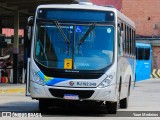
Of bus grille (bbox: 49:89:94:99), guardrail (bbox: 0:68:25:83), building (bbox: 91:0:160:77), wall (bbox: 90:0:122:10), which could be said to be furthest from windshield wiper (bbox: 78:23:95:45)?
building (bbox: 91:0:160:77)

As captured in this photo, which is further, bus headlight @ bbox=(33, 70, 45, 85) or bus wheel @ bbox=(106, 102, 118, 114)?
bus wheel @ bbox=(106, 102, 118, 114)

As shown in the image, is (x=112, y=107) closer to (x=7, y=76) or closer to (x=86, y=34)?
(x=86, y=34)

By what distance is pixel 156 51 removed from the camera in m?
66.6

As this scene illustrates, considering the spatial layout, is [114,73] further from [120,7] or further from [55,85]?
[120,7]

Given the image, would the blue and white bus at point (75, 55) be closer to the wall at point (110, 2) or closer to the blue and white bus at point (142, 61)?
the blue and white bus at point (142, 61)

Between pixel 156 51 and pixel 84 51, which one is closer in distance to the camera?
pixel 84 51

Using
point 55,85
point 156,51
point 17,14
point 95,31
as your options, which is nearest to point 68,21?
point 95,31

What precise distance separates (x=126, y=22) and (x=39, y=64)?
412 cm

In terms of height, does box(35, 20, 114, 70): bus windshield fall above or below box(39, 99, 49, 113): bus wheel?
above

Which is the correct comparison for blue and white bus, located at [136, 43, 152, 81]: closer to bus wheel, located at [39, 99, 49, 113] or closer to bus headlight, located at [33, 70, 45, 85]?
bus wheel, located at [39, 99, 49, 113]

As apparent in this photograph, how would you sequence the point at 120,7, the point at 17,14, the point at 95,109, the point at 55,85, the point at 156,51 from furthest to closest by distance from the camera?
the point at 120,7
the point at 156,51
the point at 17,14
the point at 95,109
the point at 55,85

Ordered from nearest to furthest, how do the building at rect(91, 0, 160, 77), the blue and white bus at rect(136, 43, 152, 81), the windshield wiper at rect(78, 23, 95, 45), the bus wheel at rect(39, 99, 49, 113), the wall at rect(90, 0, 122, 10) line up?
the windshield wiper at rect(78, 23, 95, 45), the bus wheel at rect(39, 99, 49, 113), the blue and white bus at rect(136, 43, 152, 81), the wall at rect(90, 0, 122, 10), the building at rect(91, 0, 160, 77)

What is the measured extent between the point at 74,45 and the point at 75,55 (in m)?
0.28

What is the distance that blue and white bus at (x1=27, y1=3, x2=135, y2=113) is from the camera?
51.0 feet
